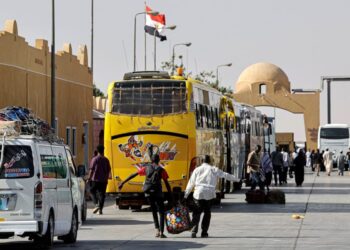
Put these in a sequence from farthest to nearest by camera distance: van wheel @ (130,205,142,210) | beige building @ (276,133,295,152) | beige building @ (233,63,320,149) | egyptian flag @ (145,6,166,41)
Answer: beige building @ (233,63,320,149) < beige building @ (276,133,295,152) < egyptian flag @ (145,6,166,41) < van wheel @ (130,205,142,210)

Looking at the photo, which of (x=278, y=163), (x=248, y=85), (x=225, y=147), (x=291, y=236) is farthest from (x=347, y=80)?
(x=291, y=236)

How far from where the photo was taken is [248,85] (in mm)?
126438

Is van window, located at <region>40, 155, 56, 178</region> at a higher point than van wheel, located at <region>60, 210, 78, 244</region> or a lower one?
higher

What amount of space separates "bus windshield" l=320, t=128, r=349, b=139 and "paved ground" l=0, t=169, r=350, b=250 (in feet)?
166

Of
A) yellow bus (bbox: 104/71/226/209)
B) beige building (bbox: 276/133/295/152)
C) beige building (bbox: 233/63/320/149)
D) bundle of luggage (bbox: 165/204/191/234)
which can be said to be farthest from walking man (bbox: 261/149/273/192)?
beige building (bbox: 233/63/320/149)

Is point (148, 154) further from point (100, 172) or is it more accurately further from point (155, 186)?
point (155, 186)

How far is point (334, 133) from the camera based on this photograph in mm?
87438

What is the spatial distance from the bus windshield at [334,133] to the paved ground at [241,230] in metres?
50.5

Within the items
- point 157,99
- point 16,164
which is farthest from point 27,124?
point 157,99

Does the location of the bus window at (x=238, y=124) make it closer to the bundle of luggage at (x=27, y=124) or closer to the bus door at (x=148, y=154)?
the bus door at (x=148, y=154)

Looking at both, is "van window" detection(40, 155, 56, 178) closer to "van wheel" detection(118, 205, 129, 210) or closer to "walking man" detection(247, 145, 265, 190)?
"van wheel" detection(118, 205, 129, 210)

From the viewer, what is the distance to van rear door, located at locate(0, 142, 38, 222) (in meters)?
18.3

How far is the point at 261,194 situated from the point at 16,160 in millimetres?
18697

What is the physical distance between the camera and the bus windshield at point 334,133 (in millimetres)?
87188
